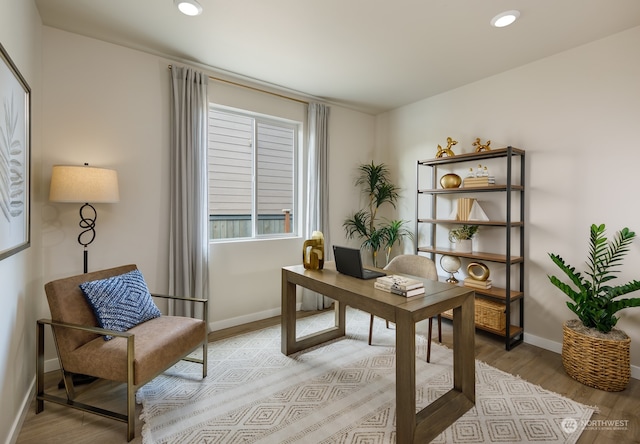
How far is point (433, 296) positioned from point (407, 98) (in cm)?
289

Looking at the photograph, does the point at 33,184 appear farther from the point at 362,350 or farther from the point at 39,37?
the point at 362,350

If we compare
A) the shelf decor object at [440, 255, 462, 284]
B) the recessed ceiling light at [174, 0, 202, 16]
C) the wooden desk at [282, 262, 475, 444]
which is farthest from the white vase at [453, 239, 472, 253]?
the recessed ceiling light at [174, 0, 202, 16]

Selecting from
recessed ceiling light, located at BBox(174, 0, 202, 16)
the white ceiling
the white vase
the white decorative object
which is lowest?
the white vase

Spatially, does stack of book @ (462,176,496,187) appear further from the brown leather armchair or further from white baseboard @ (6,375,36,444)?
white baseboard @ (6,375,36,444)

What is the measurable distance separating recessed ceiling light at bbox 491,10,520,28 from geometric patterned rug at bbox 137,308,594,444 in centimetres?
267

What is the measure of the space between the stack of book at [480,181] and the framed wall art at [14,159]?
3.51m

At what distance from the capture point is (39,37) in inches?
90.3

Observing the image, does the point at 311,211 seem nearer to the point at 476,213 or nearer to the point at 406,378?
the point at 476,213

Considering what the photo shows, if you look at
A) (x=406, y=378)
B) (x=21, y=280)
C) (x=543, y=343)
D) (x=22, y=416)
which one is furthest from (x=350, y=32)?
(x=22, y=416)

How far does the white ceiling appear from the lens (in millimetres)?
2121

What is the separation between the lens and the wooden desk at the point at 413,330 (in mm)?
1621

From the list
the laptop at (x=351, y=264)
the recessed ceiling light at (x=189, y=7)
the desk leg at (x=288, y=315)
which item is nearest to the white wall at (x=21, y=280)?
the recessed ceiling light at (x=189, y=7)

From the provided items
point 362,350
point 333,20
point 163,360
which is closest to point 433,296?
point 362,350

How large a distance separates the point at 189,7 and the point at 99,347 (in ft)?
7.55
